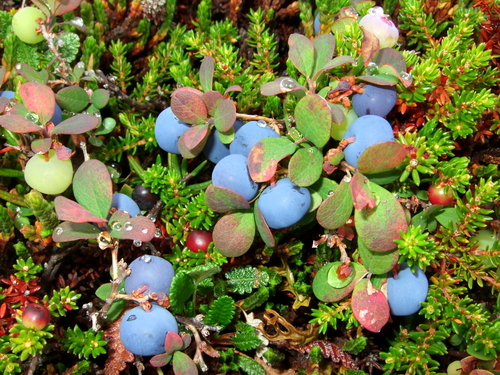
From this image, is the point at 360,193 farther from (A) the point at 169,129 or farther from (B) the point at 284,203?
(A) the point at 169,129

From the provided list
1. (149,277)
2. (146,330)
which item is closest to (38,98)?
(149,277)

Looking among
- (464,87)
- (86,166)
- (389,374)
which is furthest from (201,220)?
(464,87)

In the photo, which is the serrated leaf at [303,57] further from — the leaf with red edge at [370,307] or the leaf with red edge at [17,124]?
the leaf with red edge at [17,124]

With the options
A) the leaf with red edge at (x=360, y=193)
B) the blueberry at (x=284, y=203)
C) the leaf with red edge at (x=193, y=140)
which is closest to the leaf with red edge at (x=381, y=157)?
the leaf with red edge at (x=360, y=193)

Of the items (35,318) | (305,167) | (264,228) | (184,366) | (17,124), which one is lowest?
(184,366)

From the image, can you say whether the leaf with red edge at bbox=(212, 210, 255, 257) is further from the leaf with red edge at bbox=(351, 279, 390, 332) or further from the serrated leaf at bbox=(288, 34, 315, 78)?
the serrated leaf at bbox=(288, 34, 315, 78)

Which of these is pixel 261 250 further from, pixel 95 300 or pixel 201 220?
pixel 95 300

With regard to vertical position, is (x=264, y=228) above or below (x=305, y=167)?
below

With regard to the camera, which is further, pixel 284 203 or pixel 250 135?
pixel 250 135
